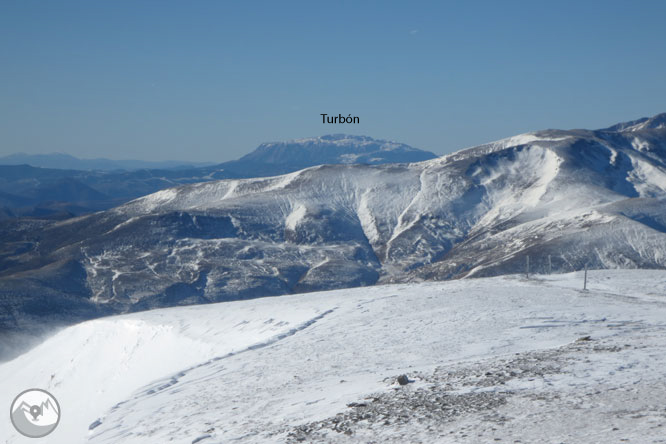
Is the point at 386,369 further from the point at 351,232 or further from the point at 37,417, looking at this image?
the point at 351,232

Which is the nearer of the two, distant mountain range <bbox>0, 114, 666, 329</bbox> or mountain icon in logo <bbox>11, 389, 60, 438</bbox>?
mountain icon in logo <bbox>11, 389, 60, 438</bbox>

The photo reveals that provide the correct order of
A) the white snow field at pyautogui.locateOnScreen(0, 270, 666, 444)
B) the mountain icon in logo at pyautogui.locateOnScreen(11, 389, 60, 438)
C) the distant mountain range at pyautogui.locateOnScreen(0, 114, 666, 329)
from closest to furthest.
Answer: the white snow field at pyautogui.locateOnScreen(0, 270, 666, 444)
the mountain icon in logo at pyautogui.locateOnScreen(11, 389, 60, 438)
the distant mountain range at pyautogui.locateOnScreen(0, 114, 666, 329)

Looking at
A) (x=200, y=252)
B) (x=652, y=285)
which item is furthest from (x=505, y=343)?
(x=200, y=252)

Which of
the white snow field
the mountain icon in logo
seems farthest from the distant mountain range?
the mountain icon in logo

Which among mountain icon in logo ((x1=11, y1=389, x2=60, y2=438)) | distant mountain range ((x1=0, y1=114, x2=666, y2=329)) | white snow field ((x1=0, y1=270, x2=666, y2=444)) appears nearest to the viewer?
white snow field ((x1=0, y1=270, x2=666, y2=444))

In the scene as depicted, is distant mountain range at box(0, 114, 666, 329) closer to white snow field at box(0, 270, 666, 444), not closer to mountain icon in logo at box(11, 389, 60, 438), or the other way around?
white snow field at box(0, 270, 666, 444)

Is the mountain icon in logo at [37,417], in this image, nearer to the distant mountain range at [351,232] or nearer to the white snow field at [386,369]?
the white snow field at [386,369]
